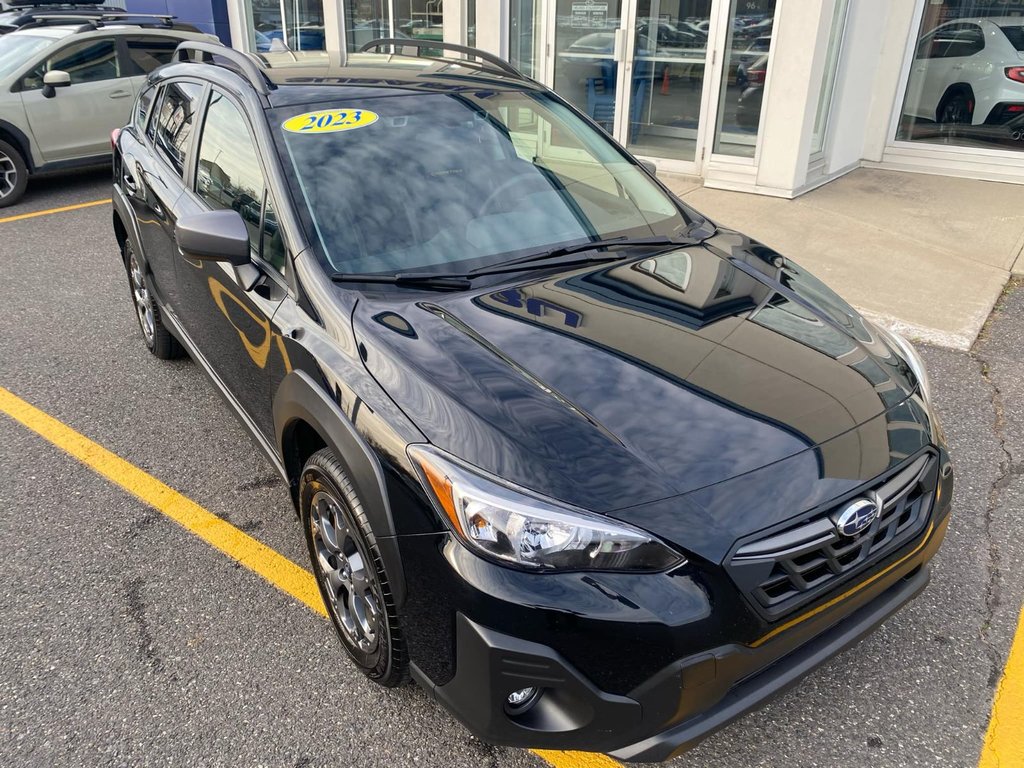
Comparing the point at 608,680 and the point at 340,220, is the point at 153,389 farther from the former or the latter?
the point at 608,680

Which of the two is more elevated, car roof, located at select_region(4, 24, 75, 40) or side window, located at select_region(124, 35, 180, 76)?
car roof, located at select_region(4, 24, 75, 40)

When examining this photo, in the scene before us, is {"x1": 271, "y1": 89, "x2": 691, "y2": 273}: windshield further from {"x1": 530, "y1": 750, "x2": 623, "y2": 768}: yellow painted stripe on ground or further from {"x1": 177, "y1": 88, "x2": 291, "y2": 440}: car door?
{"x1": 530, "y1": 750, "x2": 623, "y2": 768}: yellow painted stripe on ground

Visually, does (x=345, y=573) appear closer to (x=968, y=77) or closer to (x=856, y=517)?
(x=856, y=517)

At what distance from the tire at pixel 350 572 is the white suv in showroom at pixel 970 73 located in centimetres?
891

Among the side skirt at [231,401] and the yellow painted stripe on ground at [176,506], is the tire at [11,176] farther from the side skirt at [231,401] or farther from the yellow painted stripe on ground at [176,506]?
the side skirt at [231,401]

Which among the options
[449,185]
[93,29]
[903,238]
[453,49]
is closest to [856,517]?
[449,185]

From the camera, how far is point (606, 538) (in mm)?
1793

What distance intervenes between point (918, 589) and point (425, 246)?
6.13 feet

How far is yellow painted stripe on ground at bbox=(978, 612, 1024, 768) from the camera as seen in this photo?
2.21 metres

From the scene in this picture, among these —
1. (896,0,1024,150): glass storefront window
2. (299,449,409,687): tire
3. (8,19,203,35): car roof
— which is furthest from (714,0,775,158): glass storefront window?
(299,449,409,687): tire

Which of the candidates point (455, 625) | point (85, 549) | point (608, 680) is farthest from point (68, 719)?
point (608, 680)

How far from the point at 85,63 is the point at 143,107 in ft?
17.0

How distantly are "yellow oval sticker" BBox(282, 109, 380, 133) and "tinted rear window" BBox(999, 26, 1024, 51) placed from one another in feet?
27.0

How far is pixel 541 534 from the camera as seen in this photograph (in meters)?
1.81
